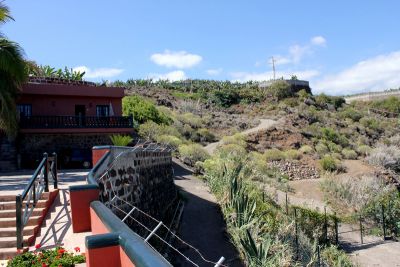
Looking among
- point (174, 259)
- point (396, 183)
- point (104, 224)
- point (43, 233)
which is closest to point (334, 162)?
point (396, 183)

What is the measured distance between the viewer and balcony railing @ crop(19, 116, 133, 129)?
24.1m

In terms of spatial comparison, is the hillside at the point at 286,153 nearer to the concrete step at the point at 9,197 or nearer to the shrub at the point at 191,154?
the shrub at the point at 191,154

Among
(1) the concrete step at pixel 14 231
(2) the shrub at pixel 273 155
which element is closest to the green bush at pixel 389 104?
(2) the shrub at pixel 273 155

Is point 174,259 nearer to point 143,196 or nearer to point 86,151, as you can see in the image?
point 143,196

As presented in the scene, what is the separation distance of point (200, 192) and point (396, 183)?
20.3m

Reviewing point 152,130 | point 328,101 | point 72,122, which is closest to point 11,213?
point 72,122

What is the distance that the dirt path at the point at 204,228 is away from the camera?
45.8ft

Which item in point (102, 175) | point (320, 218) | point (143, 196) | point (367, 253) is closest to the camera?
point (102, 175)

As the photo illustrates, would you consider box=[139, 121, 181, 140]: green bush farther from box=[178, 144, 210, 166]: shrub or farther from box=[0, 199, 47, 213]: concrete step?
box=[0, 199, 47, 213]: concrete step

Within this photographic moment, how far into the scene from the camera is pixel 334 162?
3722 cm

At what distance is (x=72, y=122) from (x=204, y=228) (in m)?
12.0

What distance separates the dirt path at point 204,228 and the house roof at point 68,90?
301 inches

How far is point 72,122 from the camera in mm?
24875

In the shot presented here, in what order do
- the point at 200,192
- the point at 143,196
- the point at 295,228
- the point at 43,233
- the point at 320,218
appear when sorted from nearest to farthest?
the point at 43,233 < the point at 143,196 < the point at 295,228 < the point at 320,218 < the point at 200,192
